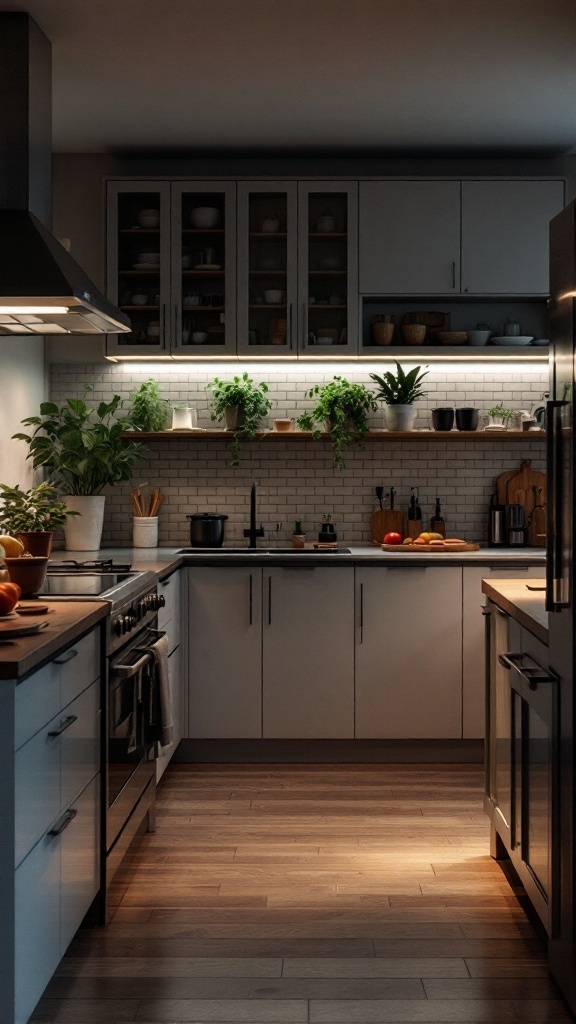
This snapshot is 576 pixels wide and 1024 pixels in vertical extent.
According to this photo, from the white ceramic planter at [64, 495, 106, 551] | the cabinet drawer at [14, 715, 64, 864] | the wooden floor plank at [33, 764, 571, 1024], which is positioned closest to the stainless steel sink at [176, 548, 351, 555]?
the white ceramic planter at [64, 495, 106, 551]

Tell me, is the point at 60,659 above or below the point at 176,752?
above

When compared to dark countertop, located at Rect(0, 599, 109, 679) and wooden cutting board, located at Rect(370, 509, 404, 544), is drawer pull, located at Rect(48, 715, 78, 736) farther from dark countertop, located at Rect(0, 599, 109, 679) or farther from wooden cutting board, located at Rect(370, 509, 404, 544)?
wooden cutting board, located at Rect(370, 509, 404, 544)

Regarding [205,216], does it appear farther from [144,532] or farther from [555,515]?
[555,515]

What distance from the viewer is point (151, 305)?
505 centimetres

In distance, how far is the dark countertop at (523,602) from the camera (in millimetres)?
2768

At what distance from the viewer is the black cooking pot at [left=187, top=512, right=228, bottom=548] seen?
517 centimetres

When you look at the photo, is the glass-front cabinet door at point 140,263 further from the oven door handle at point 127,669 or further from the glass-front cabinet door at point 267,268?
the oven door handle at point 127,669

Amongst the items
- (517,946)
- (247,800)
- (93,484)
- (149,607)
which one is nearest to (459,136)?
(93,484)

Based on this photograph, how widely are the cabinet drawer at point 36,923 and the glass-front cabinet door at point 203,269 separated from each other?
10.4 ft

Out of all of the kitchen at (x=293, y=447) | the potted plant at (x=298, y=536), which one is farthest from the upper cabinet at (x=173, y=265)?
the potted plant at (x=298, y=536)

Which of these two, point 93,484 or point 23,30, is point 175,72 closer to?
point 23,30

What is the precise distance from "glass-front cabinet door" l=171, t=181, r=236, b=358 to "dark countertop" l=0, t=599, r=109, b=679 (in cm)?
242

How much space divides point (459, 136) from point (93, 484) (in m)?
2.56

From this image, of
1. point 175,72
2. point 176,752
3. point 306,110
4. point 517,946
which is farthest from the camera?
point 176,752
